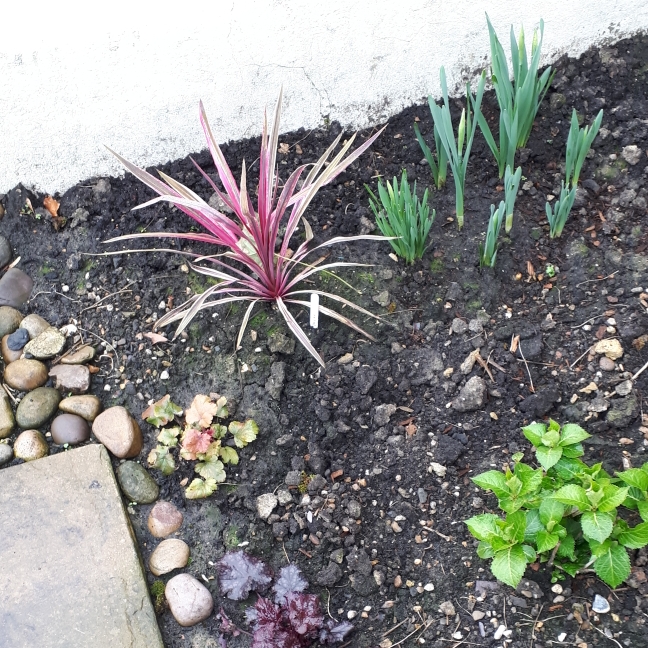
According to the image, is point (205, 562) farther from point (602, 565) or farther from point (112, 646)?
point (602, 565)

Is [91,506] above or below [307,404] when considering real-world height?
below

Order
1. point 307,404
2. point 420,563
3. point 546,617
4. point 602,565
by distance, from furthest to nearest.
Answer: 1. point 307,404
2. point 420,563
3. point 546,617
4. point 602,565

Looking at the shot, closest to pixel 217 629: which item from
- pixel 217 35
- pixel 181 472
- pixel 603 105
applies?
pixel 181 472

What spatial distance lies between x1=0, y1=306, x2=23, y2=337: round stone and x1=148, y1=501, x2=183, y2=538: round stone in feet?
2.92

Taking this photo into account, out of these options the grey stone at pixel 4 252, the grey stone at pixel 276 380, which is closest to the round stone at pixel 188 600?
the grey stone at pixel 276 380

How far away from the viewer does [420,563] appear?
188 centimetres

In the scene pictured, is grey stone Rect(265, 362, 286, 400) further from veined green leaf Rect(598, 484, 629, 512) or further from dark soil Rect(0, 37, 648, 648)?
veined green leaf Rect(598, 484, 629, 512)

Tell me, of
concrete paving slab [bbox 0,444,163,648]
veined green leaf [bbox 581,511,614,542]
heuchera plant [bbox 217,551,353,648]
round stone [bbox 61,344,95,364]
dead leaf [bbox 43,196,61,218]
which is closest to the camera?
veined green leaf [bbox 581,511,614,542]

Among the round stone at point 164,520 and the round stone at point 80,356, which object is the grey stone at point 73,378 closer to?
the round stone at point 80,356

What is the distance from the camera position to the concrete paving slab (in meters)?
1.87

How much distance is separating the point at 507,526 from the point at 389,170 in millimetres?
1432

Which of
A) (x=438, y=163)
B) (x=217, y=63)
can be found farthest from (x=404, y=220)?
(x=217, y=63)

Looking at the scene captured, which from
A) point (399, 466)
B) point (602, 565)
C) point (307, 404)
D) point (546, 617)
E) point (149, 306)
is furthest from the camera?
point (149, 306)

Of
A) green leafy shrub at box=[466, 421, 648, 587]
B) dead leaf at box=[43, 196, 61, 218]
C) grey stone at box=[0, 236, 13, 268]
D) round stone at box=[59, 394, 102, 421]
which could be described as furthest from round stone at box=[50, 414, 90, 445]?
green leafy shrub at box=[466, 421, 648, 587]
